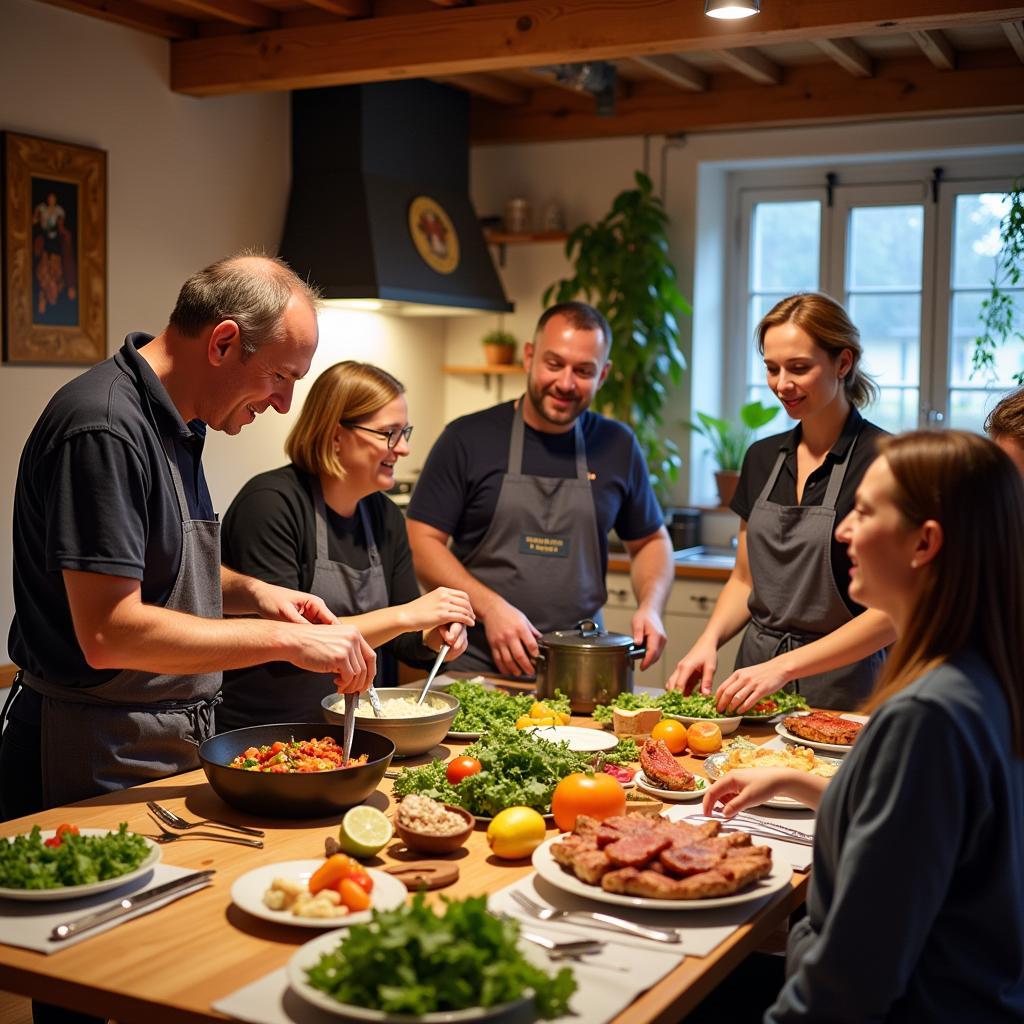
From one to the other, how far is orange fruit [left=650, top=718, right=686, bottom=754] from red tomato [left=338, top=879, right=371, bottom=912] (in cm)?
101

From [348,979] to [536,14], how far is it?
3393 millimetres

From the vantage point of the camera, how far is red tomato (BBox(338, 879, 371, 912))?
1645 mm

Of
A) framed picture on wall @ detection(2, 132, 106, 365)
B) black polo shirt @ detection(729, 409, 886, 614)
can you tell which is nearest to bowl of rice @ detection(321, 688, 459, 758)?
black polo shirt @ detection(729, 409, 886, 614)

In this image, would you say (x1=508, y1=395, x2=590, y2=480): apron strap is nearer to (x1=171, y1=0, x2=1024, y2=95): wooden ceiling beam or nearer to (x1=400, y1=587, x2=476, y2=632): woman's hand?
(x1=400, y1=587, x2=476, y2=632): woman's hand

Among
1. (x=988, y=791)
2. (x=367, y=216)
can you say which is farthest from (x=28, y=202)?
(x=988, y=791)

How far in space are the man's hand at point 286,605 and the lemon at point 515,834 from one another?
0.70m

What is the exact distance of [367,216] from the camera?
507 centimetres

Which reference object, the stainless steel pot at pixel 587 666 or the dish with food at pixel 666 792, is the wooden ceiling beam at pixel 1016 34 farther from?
the dish with food at pixel 666 792

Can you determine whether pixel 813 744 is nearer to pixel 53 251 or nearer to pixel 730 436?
pixel 53 251

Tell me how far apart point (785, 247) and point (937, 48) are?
132 centimetres

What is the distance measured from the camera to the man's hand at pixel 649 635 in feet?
10.4

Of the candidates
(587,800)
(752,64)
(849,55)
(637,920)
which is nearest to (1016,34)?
(849,55)

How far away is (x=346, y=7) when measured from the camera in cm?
432

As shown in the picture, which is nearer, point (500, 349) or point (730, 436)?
point (730, 436)
